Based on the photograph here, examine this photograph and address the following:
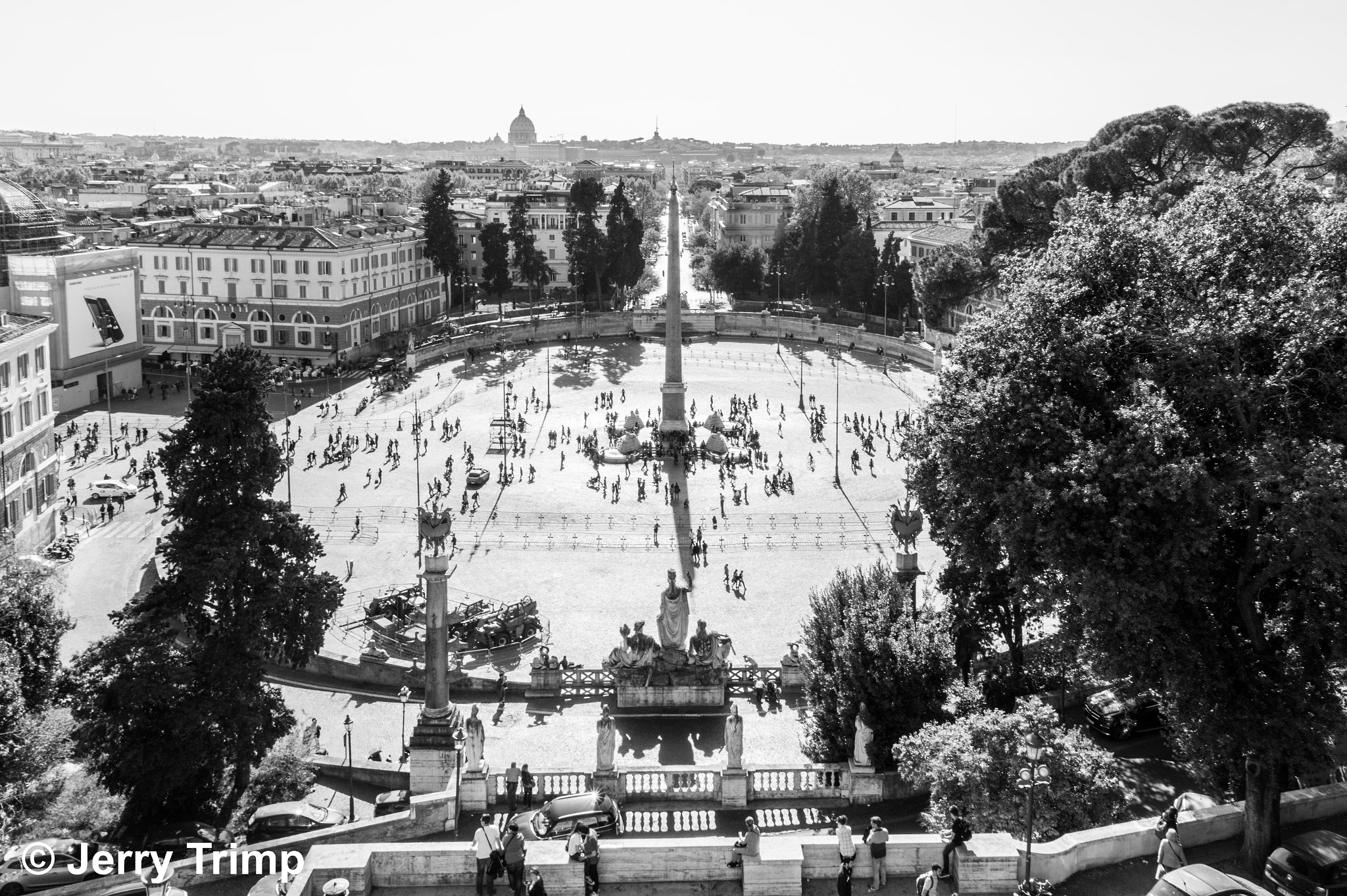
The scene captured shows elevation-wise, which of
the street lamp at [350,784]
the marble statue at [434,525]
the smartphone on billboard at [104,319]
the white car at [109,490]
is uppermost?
the smartphone on billboard at [104,319]

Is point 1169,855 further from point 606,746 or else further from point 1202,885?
point 606,746

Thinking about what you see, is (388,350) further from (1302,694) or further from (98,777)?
(1302,694)

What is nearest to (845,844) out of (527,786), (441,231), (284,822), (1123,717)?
(527,786)

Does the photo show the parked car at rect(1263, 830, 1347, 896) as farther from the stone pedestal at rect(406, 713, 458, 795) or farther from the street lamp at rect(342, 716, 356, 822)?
the street lamp at rect(342, 716, 356, 822)

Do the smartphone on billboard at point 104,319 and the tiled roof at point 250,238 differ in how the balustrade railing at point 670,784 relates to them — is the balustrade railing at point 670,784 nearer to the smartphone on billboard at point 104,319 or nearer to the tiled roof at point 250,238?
the smartphone on billboard at point 104,319

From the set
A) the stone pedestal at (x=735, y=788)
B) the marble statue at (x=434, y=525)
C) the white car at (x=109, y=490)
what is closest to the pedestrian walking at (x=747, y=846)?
the stone pedestal at (x=735, y=788)

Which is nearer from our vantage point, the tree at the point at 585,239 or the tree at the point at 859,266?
the tree at the point at 859,266

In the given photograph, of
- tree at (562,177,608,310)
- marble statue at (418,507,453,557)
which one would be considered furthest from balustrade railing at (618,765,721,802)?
tree at (562,177,608,310)
